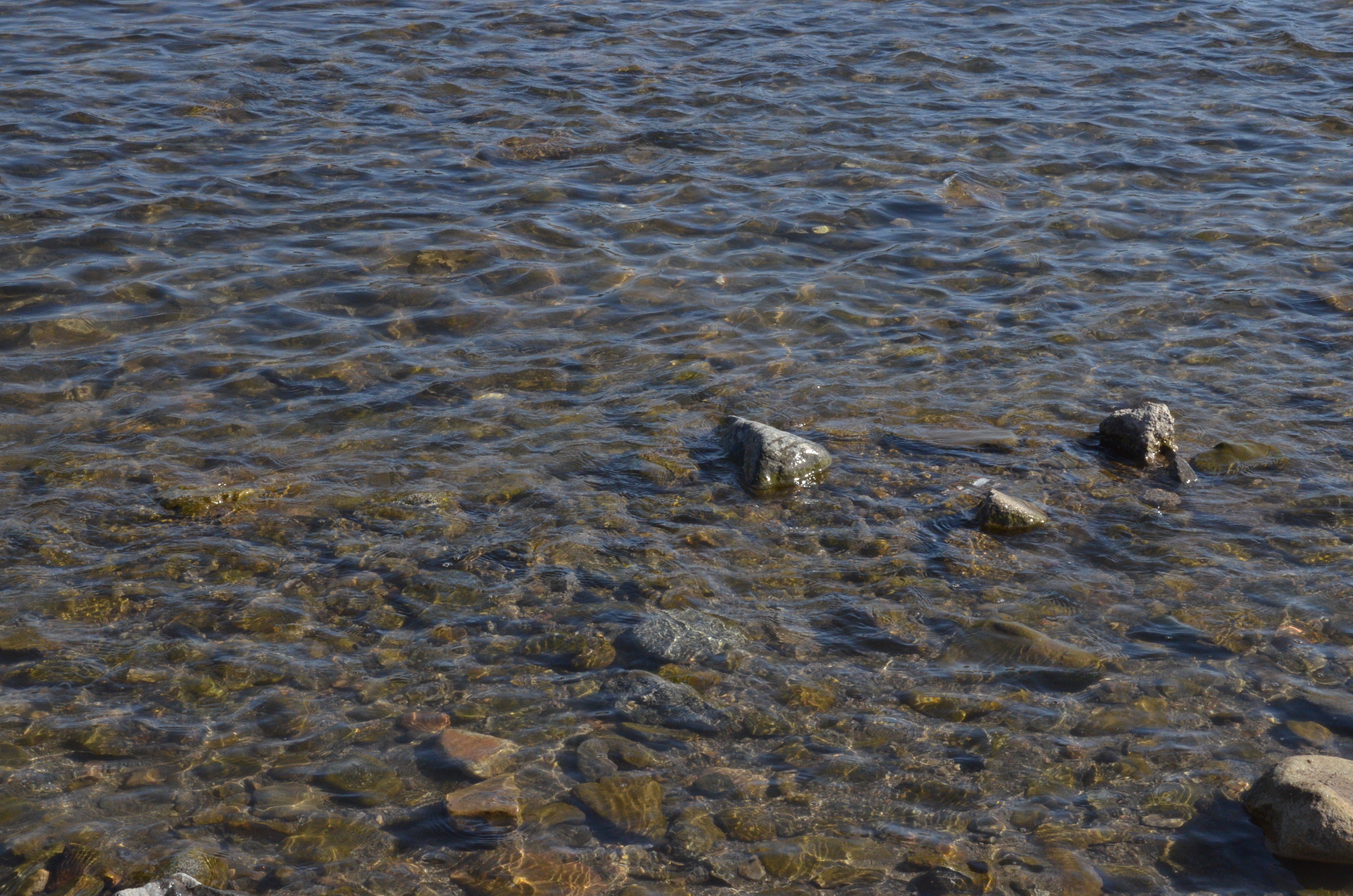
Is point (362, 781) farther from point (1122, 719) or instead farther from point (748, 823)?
point (1122, 719)

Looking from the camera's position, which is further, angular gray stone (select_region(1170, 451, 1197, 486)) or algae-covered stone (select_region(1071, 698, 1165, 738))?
angular gray stone (select_region(1170, 451, 1197, 486))

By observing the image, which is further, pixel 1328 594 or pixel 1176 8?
A: pixel 1176 8

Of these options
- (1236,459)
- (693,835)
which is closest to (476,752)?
(693,835)

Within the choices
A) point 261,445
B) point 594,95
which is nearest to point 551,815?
point 261,445

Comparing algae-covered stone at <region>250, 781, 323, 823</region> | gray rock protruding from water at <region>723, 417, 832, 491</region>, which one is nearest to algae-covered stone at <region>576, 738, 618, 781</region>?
algae-covered stone at <region>250, 781, 323, 823</region>

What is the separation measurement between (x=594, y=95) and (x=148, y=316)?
5.33 meters

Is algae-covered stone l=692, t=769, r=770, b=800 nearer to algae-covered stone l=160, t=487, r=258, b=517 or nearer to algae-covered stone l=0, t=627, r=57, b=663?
algae-covered stone l=0, t=627, r=57, b=663

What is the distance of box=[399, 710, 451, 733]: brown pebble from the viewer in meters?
4.65

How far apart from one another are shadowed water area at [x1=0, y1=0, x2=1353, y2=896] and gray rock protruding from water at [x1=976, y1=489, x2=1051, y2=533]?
8cm

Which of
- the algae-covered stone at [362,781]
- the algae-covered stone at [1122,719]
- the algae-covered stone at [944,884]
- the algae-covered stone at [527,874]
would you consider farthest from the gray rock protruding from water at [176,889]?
the algae-covered stone at [1122,719]

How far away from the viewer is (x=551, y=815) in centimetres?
429

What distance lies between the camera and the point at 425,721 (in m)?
4.68

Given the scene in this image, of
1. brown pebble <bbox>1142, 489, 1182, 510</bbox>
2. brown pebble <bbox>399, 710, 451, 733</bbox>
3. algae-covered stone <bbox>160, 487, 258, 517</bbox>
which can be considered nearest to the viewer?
brown pebble <bbox>399, 710, 451, 733</bbox>

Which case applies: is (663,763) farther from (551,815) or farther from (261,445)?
(261,445)
